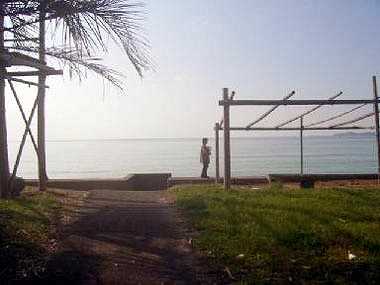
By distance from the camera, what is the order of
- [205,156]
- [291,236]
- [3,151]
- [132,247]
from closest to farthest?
1. [132,247]
2. [291,236]
3. [3,151]
4. [205,156]

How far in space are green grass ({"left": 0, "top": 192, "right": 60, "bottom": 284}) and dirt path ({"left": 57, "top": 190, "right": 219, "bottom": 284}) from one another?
0.37 meters

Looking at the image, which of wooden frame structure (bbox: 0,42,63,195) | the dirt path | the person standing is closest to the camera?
the dirt path

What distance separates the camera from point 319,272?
20.4 feet

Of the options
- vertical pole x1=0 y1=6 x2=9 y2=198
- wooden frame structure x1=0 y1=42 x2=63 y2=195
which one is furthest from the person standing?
vertical pole x1=0 y1=6 x2=9 y2=198

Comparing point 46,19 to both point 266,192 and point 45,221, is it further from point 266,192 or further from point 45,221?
point 266,192

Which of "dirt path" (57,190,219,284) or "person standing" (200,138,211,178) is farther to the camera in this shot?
"person standing" (200,138,211,178)

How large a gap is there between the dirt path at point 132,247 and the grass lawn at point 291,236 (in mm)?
356

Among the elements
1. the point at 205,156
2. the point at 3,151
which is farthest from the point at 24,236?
the point at 205,156

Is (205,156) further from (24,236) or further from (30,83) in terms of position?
(24,236)

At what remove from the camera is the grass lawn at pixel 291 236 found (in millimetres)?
6259

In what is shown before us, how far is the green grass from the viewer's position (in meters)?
6.28

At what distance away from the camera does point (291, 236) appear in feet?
25.8

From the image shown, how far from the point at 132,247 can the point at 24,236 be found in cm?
158

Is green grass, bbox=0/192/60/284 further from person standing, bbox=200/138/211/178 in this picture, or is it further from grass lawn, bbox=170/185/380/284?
person standing, bbox=200/138/211/178
